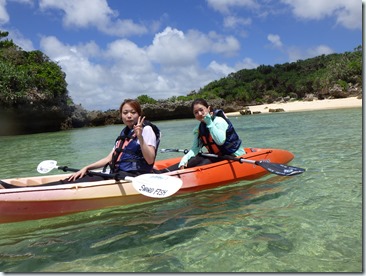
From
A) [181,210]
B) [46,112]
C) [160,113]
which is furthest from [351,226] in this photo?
[160,113]

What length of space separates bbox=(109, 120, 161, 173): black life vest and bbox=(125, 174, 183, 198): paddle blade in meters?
0.41

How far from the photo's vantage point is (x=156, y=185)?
135 inches

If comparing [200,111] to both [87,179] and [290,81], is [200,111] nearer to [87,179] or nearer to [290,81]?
[87,179]

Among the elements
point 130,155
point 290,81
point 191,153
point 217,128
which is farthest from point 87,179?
point 290,81

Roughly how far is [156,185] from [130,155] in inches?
27.9

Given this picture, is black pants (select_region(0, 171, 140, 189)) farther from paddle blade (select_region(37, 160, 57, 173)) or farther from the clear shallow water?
paddle blade (select_region(37, 160, 57, 173))

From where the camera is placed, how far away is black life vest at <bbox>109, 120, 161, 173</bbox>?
396 centimetres

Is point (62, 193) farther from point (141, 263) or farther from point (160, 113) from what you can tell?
point (160, 113)

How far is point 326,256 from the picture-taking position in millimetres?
2512

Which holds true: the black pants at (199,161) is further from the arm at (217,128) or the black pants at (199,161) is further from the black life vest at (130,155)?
the black life vest at (130,155)

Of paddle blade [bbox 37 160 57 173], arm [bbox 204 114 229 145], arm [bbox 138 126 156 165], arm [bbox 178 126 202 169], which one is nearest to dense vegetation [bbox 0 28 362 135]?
paddle blade [bbox 37 160 57 173]

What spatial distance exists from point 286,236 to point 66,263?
1.78 m

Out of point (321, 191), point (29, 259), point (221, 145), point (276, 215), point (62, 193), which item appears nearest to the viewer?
point (29, 259)

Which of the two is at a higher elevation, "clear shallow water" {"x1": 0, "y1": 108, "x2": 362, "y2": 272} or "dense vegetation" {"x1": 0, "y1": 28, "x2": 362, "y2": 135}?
"dense vegetation" {"x1": 0, "y1": 28, "x2": 362, "y2": 135}
